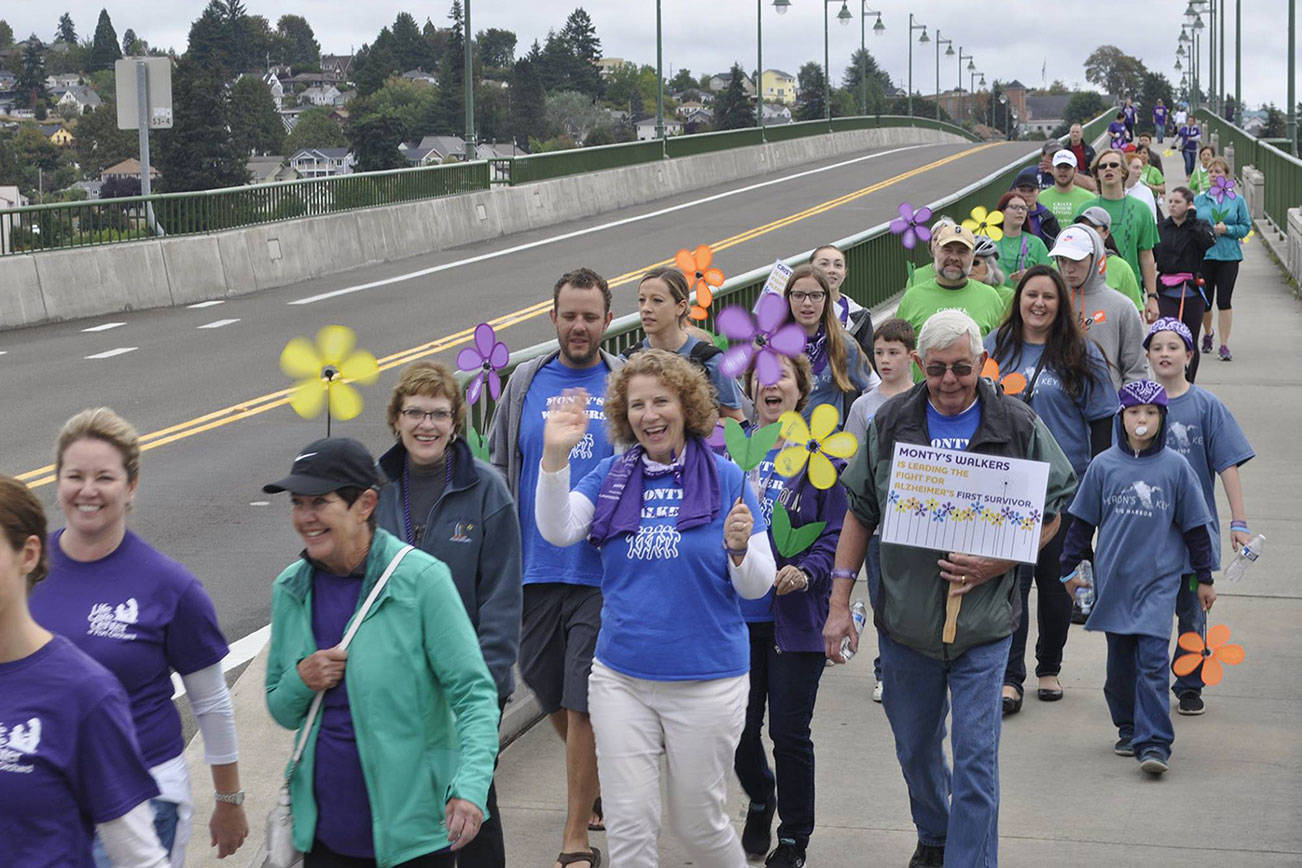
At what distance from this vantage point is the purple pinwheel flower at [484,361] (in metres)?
7.46

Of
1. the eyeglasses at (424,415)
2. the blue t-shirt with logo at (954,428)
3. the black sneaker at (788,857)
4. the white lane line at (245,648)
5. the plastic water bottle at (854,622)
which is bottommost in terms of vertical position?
the black sneaker at (788,857)

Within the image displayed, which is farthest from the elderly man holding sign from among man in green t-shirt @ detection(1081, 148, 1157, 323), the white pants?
man in green t-shirt @ detection(1081, 148, 1157, 323)

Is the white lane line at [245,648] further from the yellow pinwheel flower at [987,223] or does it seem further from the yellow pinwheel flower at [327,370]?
the yellow pinwheel flower at [987,223]

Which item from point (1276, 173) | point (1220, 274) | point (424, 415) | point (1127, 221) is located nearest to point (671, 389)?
point (424, 415)

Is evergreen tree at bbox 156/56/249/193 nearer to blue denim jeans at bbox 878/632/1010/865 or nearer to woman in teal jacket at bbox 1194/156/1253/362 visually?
woman in teal jacket at bbox 1194/156/1253/362

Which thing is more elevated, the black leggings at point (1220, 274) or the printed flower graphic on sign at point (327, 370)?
the printed flower graphic on sign at point (327, 370)

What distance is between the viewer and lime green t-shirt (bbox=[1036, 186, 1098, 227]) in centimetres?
1486

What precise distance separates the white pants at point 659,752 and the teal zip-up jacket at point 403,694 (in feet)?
3.42

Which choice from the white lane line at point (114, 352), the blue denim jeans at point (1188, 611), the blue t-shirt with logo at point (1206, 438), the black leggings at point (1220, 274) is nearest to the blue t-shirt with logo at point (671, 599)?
the blue denim jeans at point (1188, 611)

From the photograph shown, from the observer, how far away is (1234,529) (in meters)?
8.20

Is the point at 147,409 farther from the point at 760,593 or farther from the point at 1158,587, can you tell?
the point at 760,593

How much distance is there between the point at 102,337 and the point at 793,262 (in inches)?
385

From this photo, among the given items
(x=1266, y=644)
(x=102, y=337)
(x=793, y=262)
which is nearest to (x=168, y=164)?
(x=102, y=337)

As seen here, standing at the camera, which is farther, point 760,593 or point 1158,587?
point 1158,587
